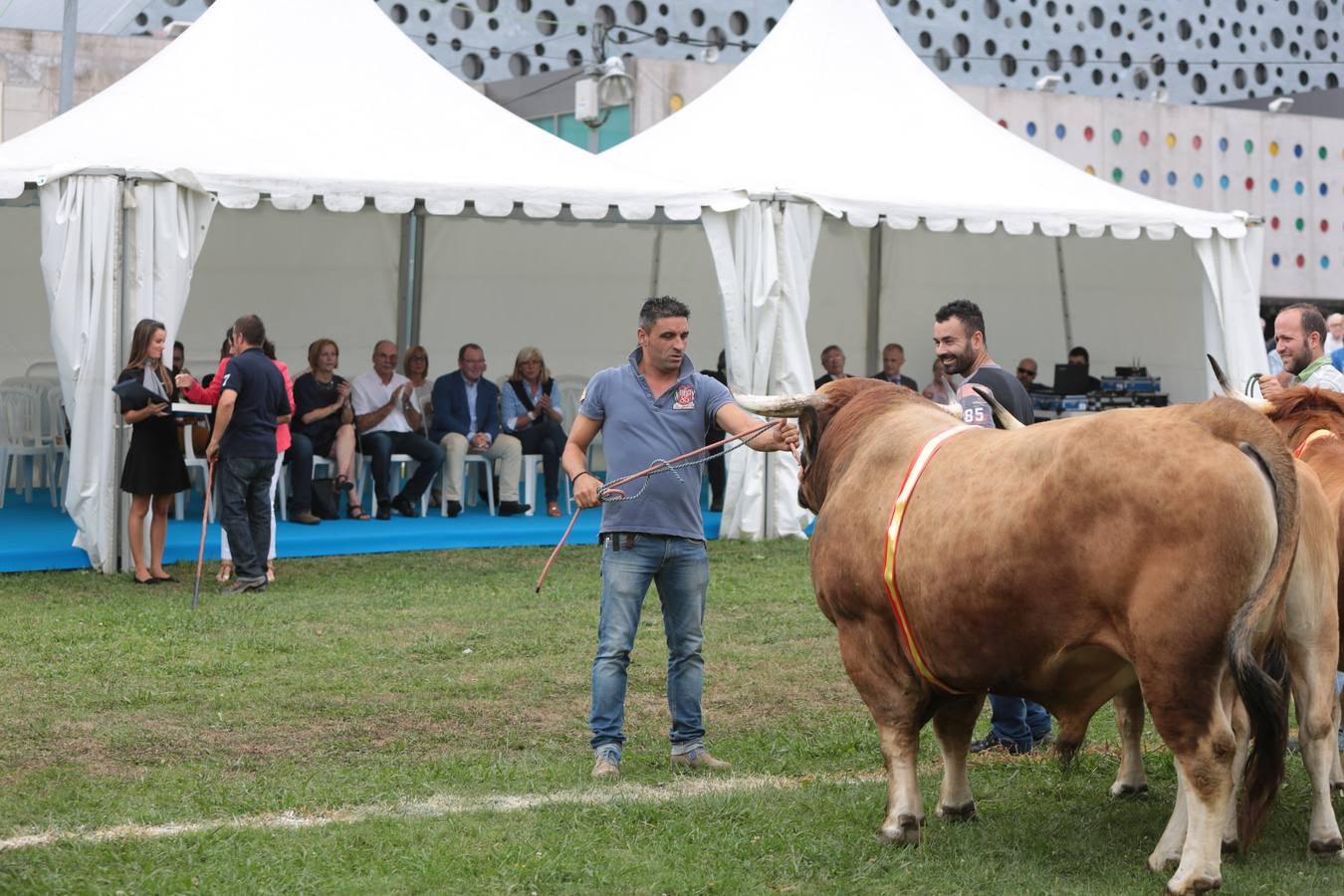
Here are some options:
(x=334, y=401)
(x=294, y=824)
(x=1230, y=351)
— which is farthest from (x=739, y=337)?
(x=294, y=824)

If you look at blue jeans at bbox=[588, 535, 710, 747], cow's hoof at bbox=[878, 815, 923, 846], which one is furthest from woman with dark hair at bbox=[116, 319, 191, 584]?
cow's hoof at bbox=[878, 815, 923, 846]

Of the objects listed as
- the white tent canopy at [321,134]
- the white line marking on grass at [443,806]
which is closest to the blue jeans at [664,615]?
the white line marking on grass at [443,806]

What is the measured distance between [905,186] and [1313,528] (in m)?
9.30

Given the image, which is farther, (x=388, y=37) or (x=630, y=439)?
(x=388, y=37)

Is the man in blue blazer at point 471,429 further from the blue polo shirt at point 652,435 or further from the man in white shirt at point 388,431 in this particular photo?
the blue polo shirt at point 652,435

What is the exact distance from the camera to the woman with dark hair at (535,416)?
46.8 feet

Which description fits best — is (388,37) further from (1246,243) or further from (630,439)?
(630,439)

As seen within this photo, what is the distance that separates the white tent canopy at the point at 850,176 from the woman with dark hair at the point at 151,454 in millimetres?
4326

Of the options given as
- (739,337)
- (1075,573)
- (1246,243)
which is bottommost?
(1075,573)

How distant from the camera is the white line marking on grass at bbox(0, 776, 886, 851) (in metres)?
5.23

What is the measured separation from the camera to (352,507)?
44.5 ft

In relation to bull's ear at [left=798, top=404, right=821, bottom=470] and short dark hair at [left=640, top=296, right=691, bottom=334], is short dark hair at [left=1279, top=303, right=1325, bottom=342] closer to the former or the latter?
bull's ear at [left=798, top=404, right=821, bottom=470]

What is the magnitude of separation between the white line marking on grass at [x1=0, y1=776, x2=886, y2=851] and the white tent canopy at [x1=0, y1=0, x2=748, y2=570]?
6.10 metres

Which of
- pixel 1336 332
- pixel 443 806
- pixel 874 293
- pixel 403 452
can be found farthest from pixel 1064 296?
pixel 443 806
